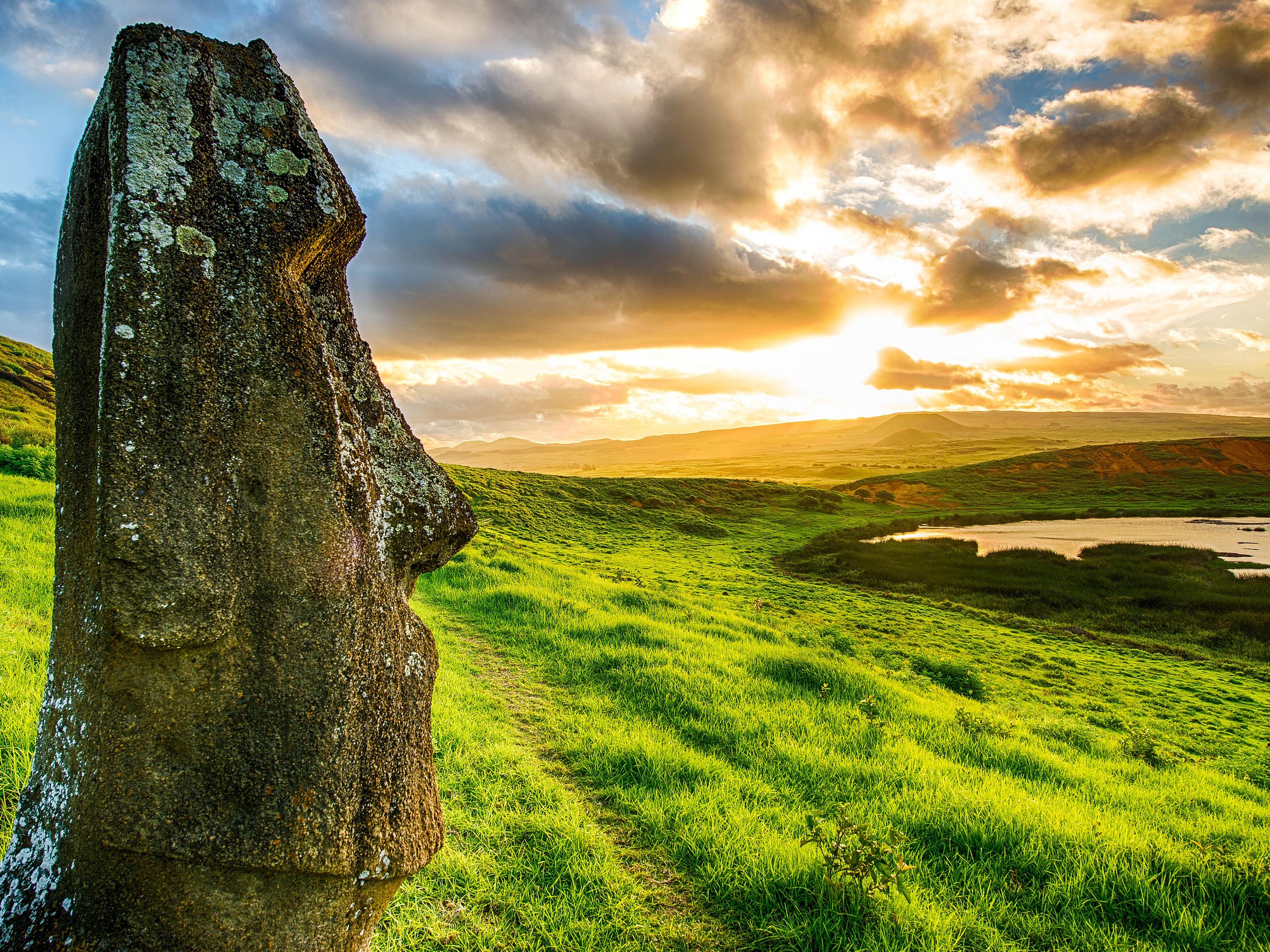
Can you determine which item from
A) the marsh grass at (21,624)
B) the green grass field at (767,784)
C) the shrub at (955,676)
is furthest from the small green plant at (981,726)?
the marsh grass at (21,624)

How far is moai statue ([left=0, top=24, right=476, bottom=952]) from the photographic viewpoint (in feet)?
7.84

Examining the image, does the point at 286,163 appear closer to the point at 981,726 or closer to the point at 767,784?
the point at 767,784

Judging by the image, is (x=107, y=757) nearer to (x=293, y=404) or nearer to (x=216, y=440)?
(x=216, y=440)

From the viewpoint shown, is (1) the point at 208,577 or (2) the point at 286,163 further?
(2) the point at 286,163

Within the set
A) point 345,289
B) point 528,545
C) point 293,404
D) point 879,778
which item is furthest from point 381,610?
point 528,545

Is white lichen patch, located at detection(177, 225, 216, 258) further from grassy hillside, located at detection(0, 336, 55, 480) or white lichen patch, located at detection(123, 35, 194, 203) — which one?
grassy hillside, located at detection(0, 336, 55, 480)

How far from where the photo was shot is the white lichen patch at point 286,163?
9.77 ft

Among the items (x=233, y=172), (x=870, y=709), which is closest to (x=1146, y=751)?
(x=870, y=709)

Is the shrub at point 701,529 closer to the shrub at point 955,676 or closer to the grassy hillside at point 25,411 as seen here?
the shrub at point 955,676

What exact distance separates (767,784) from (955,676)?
1088cm

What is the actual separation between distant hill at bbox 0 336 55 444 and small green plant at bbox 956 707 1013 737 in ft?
91.0

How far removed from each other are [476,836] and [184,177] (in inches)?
213

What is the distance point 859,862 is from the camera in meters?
4.58

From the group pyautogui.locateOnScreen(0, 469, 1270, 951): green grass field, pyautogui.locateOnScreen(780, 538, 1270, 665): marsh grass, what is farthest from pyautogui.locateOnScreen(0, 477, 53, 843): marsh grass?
pyautogui.locateOnScreen(780, 538, 1270, 665): marsh grass
